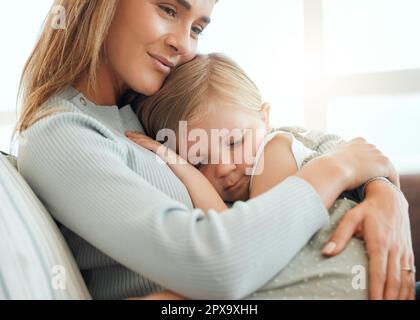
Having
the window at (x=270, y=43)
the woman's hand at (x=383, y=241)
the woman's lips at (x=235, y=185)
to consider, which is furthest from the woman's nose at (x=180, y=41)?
the window at (x=270, y=43)

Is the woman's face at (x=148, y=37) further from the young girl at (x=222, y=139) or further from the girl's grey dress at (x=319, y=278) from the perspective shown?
the girl's grey dress at (x=319, y=278)

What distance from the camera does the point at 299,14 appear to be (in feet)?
8.64

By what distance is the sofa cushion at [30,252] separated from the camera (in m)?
0.74

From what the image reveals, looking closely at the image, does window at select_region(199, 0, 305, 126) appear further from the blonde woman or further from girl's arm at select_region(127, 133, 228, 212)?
girl's arm at select_region(127, 133, 228, 212)

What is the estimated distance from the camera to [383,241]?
0.81 meters

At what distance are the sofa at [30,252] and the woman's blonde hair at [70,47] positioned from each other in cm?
28

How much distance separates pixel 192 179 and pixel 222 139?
0.50ft

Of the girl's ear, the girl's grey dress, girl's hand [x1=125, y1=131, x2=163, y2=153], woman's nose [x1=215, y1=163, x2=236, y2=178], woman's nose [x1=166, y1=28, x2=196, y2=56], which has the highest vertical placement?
woman's nose [x1=166, y1=28, x2=196, y2=56]

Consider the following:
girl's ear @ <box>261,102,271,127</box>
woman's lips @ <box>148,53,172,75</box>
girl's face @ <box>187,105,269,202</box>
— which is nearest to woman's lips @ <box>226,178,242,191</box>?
girl's face @ <box>187,105,269,202</box>

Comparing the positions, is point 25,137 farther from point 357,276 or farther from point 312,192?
point 357,276

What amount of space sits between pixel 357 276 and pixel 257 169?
1.16 ft

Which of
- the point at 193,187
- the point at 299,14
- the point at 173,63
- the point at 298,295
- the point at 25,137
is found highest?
the point at 299,14

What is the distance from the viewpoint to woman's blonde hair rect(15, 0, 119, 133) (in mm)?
1093
